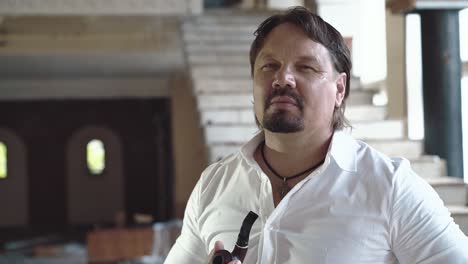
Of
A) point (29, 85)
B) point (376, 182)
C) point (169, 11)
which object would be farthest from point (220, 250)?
point (29, 85)

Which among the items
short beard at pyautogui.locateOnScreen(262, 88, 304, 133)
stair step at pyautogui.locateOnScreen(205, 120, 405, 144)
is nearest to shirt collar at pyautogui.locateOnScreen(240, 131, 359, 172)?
short beard at pyautogui.locateOnScreen(262, 88, 304, 133)

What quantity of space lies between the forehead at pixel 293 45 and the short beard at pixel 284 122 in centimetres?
15

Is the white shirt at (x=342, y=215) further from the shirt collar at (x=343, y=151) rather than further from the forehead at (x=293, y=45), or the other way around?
the forehead at (x=293, y=45)

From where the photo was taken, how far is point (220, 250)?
4.51 feet

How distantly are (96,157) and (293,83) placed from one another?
12699 mm

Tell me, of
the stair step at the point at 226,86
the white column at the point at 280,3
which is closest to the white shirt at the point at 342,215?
the stair step at the point at 226,86

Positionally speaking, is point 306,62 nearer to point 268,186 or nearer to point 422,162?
point 268,186

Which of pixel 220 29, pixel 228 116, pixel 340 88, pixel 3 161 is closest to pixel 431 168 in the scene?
pixel 228 116

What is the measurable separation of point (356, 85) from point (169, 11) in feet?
8.82

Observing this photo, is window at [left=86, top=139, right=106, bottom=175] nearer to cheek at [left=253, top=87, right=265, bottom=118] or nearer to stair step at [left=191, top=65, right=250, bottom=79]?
stair step at [left=191, top=65, right=250, bottom=79]

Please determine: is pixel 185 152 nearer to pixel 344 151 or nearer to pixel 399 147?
pixel 399 147

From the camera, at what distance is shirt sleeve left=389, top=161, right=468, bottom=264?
4.58 feet

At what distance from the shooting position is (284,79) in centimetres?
153

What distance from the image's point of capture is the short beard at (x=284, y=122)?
154cm
